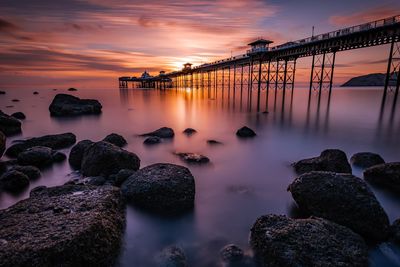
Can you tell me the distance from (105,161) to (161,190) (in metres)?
2.33

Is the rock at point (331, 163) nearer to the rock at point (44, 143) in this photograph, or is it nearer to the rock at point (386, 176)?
the rock at point (386, 176)

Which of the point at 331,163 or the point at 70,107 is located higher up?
the point at 331,163

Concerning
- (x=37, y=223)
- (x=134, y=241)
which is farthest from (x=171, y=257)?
(x=37, y=223)

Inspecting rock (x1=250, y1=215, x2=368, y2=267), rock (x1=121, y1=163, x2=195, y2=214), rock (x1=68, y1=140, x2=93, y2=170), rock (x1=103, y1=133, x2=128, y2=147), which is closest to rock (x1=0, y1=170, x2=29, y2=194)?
rock (x1=68, y1=140, x2=93, y2=170)

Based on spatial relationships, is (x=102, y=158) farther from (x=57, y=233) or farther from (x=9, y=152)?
(x=9, y=152)

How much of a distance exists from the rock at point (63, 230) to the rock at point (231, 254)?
1796 millimetres

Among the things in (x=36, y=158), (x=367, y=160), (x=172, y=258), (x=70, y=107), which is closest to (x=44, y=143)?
(x=36, y=158)

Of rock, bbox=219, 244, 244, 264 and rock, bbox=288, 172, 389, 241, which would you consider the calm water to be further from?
rock, bbox=288, 172, 389, 241

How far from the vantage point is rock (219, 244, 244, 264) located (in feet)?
12.1

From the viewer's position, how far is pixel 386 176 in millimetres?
5977

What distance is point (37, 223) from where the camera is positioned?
10.5 ft

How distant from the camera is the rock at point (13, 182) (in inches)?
231

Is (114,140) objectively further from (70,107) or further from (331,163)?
(70,107)

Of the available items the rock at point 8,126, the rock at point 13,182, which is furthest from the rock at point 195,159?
the rock at point 8,126
